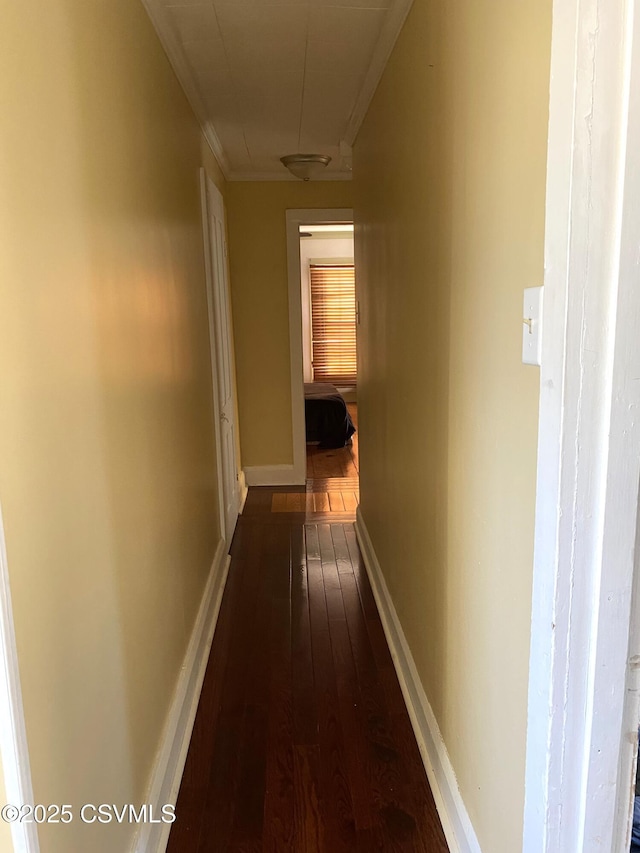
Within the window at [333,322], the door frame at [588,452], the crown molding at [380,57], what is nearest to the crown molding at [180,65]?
the crown molding at [380,57]

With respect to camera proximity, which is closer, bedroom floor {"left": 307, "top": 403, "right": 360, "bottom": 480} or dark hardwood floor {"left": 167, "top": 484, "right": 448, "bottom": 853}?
dark hardwood floor {"left": 167, "top": 484, "right": 448, "bottom": 853}

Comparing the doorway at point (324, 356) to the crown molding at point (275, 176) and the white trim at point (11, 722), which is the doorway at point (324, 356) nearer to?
the crown molding at point (275, 176)

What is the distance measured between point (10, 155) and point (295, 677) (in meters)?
2.02

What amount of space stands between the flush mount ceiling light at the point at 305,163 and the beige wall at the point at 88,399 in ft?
6.22

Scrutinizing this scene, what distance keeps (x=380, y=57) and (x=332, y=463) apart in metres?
3.82

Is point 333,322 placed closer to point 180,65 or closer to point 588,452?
point 180,65

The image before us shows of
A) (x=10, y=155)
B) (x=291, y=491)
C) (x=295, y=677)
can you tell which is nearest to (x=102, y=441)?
Result: (x=10, y=155)

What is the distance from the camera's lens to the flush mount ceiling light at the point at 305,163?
156 inches

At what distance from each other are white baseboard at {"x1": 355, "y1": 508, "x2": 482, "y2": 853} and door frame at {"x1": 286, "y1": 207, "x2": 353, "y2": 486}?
2242 mm

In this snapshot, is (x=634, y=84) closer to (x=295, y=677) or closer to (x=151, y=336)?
(x=151, y=336)

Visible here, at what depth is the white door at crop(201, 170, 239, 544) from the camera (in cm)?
331

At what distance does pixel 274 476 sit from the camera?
5.04 meters

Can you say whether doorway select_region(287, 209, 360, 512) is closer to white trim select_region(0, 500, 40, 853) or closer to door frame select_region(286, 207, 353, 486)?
door frame select_region(286, 207, 353, 486)

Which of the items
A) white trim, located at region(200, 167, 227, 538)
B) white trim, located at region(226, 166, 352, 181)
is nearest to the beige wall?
white trim, located at region(200, 167, 227, 538)
